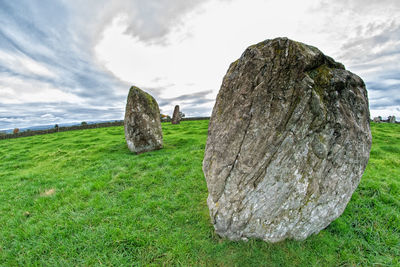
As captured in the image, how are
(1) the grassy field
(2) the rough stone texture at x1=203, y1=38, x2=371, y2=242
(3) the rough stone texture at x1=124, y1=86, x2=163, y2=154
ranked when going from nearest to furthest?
(2) the rough stone texture at x1=203, y1=38, x2=371, y2=242 → (1) the grassy field → (3) the rough stone texture at x1=124, y1=86, x2=163, y2=154

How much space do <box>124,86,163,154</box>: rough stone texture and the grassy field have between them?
10.9ft

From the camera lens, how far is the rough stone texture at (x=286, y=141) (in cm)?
301

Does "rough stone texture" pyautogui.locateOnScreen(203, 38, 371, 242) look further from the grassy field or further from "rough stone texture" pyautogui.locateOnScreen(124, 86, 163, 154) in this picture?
"rough stone texture" pyautogui.locateOnScreen(124, 86, 163, 154)

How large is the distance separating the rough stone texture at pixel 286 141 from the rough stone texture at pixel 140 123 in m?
7.56

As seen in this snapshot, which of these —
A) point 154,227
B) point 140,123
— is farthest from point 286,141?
point 140,123

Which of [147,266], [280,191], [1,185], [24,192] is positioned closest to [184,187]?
[147,266]

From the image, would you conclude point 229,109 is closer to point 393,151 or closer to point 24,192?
point 24,192

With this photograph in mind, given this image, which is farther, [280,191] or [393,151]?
[393,151]

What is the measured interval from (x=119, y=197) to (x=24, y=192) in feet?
12.7

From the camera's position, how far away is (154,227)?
4.22 m

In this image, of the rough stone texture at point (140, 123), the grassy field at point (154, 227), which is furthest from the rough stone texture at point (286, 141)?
the rough stone texture at point (140, 123)

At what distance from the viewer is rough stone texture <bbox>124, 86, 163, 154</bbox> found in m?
10.3

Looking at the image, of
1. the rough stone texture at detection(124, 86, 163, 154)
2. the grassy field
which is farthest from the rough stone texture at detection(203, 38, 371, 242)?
the rough stone texture at detection(124, 86, 163, 154)

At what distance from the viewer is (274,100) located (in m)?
3.03
